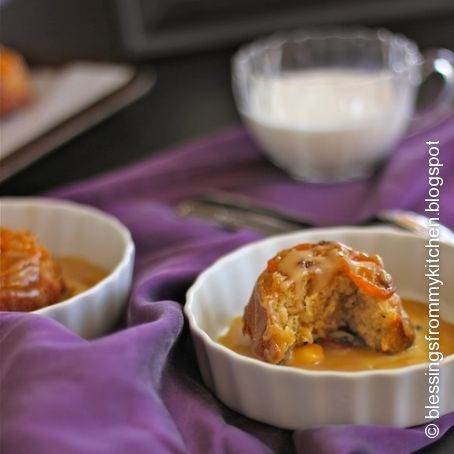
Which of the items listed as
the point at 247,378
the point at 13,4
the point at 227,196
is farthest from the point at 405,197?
the point at 13,4

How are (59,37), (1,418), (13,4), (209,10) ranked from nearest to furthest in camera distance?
(1,418) < (209,10) < (59,37) < (13,4)

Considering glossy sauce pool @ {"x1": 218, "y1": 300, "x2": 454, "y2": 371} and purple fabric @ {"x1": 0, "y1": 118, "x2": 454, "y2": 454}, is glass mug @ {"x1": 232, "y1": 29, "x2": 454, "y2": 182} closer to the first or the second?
purple fabric @ {"x1": 0, "y1": 118, "x2": 454, "y2": 454}

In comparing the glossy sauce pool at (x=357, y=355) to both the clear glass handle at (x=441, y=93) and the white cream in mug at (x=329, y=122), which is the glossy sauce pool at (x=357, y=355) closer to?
the white cream in mug at (x=329, y=122)

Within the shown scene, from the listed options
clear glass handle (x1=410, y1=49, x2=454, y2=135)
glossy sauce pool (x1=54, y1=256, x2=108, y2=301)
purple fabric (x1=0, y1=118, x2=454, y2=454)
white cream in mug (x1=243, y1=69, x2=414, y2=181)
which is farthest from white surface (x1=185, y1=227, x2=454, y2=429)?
clear glass handle (x1=410, y1=49, x2=454, y2=135)

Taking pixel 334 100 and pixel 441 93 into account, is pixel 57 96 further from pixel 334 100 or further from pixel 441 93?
pixel 441 93

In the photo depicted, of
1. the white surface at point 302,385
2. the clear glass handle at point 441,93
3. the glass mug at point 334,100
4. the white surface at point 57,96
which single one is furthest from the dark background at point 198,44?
the white surface at point 302,385

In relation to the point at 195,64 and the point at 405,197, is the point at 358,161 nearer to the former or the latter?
the point at 405,197
